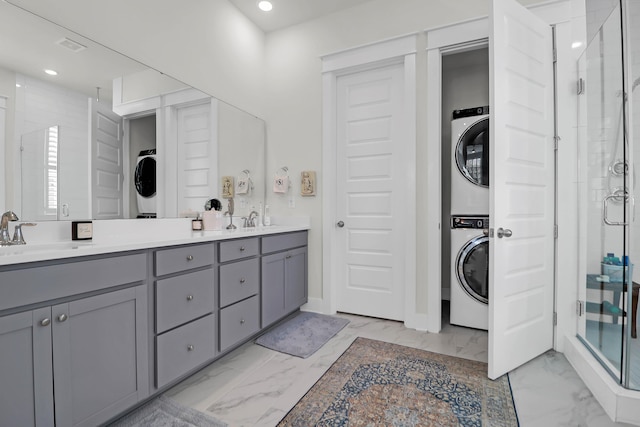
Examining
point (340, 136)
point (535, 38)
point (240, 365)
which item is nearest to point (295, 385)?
point (240, 365)

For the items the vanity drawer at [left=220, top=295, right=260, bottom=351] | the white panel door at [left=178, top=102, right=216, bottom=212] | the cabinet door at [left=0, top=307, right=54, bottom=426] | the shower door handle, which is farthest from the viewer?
the white panel door at [left=178, top=102, right=216, bottom=212]

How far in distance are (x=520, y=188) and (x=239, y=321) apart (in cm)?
206

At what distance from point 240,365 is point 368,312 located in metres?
1.34

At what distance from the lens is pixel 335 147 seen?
305 cm

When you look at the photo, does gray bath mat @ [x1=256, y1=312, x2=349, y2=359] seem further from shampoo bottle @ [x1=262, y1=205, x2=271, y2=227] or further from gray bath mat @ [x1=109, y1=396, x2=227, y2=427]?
shampoo bottle @ [x1=262, y1=205, x2=271, y2=227]

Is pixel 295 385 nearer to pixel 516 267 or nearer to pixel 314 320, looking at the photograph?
pixel 314 320

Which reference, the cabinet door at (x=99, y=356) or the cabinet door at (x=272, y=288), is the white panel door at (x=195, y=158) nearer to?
the cabinet door at (x=272, y=288)

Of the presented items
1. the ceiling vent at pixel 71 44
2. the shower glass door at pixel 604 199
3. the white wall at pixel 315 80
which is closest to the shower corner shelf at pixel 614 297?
the shower glass door at pixel 604 199

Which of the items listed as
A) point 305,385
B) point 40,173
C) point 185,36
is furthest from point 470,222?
point 40,173

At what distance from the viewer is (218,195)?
2707 millimetres

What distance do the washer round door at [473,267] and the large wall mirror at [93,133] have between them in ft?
7.27

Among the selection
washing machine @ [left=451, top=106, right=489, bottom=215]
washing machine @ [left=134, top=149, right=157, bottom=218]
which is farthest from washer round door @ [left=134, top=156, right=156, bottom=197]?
washing machine @ [left=451, top=106, right=489, bottom=215]

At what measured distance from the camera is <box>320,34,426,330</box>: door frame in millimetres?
2668

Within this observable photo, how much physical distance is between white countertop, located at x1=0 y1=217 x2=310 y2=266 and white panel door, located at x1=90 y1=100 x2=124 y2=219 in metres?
0.10
